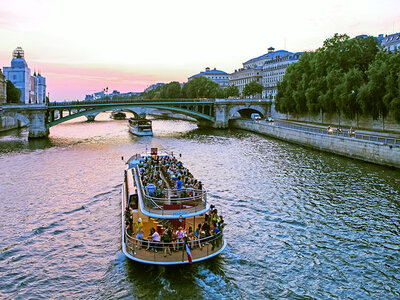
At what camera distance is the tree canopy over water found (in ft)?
166

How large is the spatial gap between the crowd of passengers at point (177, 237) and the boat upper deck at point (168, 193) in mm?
818

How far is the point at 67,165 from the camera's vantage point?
45.0 metres

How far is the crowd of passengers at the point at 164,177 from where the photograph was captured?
2205 centimetres

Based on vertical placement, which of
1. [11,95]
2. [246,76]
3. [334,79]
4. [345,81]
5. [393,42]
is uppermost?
[246,76]

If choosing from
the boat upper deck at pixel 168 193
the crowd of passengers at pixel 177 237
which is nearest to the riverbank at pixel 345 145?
the boat upper deck at pixel 168 193

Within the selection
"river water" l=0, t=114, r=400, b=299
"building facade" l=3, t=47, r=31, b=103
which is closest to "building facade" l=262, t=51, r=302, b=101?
"river water" l=0, t=114, r=400, b=299

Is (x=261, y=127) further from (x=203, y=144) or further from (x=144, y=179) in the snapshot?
(x=144, y=179)

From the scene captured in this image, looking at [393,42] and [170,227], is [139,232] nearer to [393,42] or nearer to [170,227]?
[170,227]

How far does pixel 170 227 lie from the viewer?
19250 millimetres

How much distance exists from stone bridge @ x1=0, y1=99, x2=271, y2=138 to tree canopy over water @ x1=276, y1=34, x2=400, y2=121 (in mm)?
12165

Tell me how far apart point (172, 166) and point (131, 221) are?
1049 cm

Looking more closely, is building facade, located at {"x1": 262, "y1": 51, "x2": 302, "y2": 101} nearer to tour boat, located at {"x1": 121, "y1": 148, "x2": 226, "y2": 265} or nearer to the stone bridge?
the stone bridge

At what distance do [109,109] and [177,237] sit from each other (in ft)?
224

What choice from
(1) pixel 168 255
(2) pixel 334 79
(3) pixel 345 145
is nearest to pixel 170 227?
(1) pixel 168 255
